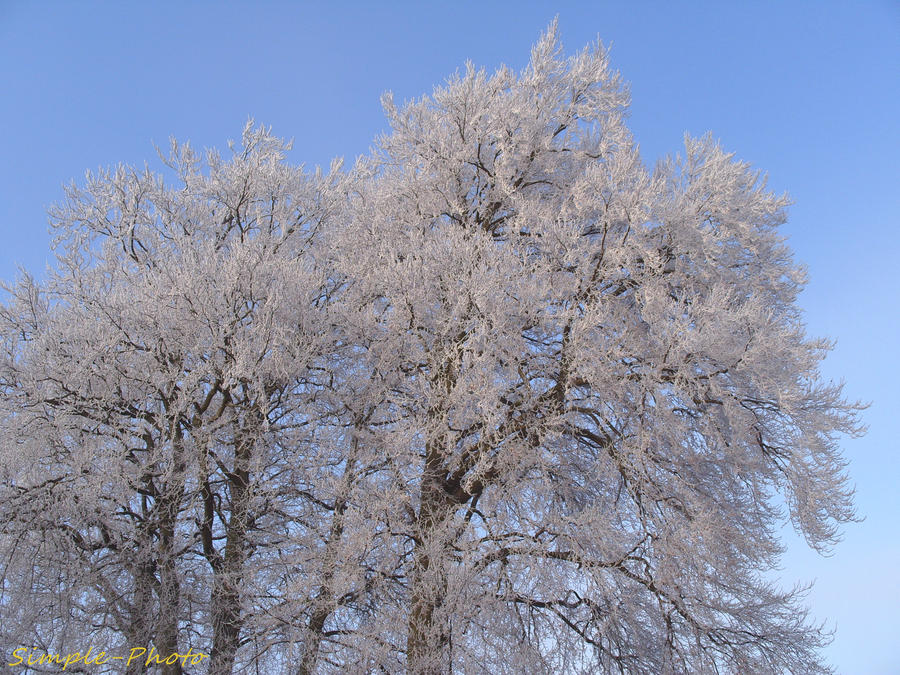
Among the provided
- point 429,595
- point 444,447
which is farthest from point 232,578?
point 444,447

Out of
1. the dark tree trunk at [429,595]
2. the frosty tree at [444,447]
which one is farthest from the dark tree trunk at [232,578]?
the dark tree trunk at [429,595]

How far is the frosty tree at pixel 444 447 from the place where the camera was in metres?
7.27

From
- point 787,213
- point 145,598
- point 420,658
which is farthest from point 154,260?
point 787,213

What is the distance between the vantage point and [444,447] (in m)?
8.02

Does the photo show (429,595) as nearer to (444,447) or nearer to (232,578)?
(444,447)

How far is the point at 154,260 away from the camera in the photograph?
Result: 10.1 metres

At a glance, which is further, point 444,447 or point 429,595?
point 444,447

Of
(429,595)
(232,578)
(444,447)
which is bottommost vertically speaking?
(429,595)

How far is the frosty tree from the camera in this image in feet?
23.9

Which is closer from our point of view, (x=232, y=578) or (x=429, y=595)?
(x=429, y=595)

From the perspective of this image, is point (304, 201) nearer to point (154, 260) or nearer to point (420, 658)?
point (154, 260)

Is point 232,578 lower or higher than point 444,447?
lower

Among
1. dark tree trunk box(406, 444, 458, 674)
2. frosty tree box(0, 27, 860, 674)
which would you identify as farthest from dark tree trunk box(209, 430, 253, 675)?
dark tree trunk box(406, 444, 458, 674)

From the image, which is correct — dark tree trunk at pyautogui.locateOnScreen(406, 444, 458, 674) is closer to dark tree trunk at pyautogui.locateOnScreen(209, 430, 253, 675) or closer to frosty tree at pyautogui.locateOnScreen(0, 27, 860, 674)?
frosty tree at pyautogui.locateOnScreen(0, 27, 860, 674)
